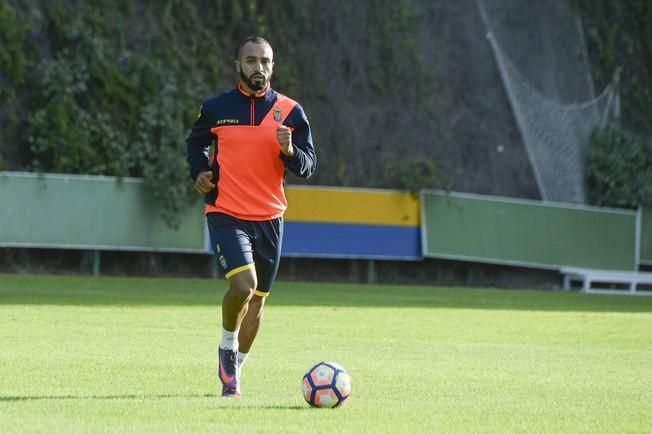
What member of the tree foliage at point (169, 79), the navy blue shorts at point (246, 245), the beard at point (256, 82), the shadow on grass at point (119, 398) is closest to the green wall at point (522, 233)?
→ the tree foliage at point (169, 79)

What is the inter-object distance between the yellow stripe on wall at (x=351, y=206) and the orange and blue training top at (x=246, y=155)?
44.8 feet

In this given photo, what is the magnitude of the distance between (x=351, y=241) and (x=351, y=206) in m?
0.64

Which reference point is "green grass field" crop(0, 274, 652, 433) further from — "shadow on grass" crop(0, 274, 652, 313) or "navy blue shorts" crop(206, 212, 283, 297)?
"navy blue shorts" crop(206, 212, 283, 297)

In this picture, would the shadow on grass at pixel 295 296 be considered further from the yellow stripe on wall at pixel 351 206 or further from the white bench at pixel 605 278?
the white bench at pixel 605 278

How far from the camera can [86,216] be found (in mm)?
20781

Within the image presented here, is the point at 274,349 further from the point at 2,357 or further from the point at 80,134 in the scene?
the point at 80,134

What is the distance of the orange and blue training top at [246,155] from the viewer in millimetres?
8188


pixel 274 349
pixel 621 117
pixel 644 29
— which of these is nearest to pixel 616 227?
pixel 621 117

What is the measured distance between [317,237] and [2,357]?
13.3m

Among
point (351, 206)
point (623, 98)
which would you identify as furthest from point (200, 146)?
point (623, 98)

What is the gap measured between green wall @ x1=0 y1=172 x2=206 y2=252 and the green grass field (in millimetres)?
2350

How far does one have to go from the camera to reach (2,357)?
31.1ft

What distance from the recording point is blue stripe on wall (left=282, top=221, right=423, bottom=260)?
22375mm

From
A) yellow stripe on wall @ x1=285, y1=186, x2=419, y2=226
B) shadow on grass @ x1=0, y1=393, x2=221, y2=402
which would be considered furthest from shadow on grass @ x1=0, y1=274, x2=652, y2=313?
shadow on grass @ x1=0, y1=393, x2=221, y2=402
